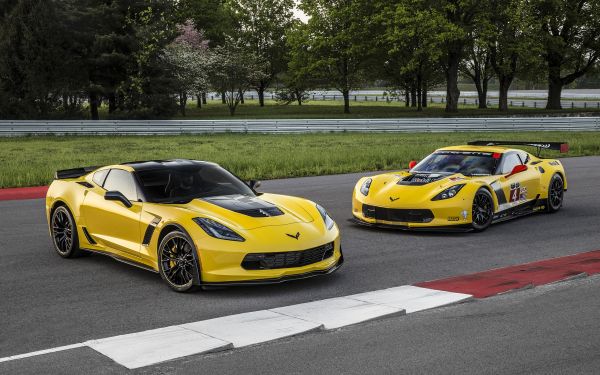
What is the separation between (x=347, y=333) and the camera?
6449 mm

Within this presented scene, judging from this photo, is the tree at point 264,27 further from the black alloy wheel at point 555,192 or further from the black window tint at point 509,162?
the black window tint at point 509,162

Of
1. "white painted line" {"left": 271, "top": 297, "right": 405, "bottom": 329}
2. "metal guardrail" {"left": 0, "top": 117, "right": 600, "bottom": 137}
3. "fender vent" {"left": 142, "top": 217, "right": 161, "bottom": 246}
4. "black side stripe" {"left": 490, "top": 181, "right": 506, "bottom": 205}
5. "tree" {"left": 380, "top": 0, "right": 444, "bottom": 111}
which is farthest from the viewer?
"tree" {"left": 380, "top": 0, "right": 444, "bottom": 111}

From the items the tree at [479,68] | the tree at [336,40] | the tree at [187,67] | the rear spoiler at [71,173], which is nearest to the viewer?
the rear spoiler at [71,173]

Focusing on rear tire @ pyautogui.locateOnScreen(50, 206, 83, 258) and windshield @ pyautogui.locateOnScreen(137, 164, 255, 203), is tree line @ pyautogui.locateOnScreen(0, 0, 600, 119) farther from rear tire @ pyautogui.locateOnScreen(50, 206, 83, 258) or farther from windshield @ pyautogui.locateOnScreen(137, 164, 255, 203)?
windshield @ pyautogui.locateOnScreen(137, 164, 255, 203)

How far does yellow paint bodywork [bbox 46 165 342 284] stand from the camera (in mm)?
7734

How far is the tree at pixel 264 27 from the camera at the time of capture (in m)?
86.2

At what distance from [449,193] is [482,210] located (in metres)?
0.65

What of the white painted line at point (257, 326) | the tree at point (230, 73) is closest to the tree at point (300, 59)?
the tree at point (230, 73)

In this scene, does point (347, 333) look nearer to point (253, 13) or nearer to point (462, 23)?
point (462, 23)

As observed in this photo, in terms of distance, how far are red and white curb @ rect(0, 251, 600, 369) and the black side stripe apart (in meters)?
2.97

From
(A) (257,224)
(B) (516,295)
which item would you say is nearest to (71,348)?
(A) (257,224)

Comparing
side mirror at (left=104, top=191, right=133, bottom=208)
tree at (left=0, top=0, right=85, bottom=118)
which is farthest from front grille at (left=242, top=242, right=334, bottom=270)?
tree at (left=0, top=0, right=85, bottom=118)

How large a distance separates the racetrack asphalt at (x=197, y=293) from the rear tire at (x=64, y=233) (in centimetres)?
14

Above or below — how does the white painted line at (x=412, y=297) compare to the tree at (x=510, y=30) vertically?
below
